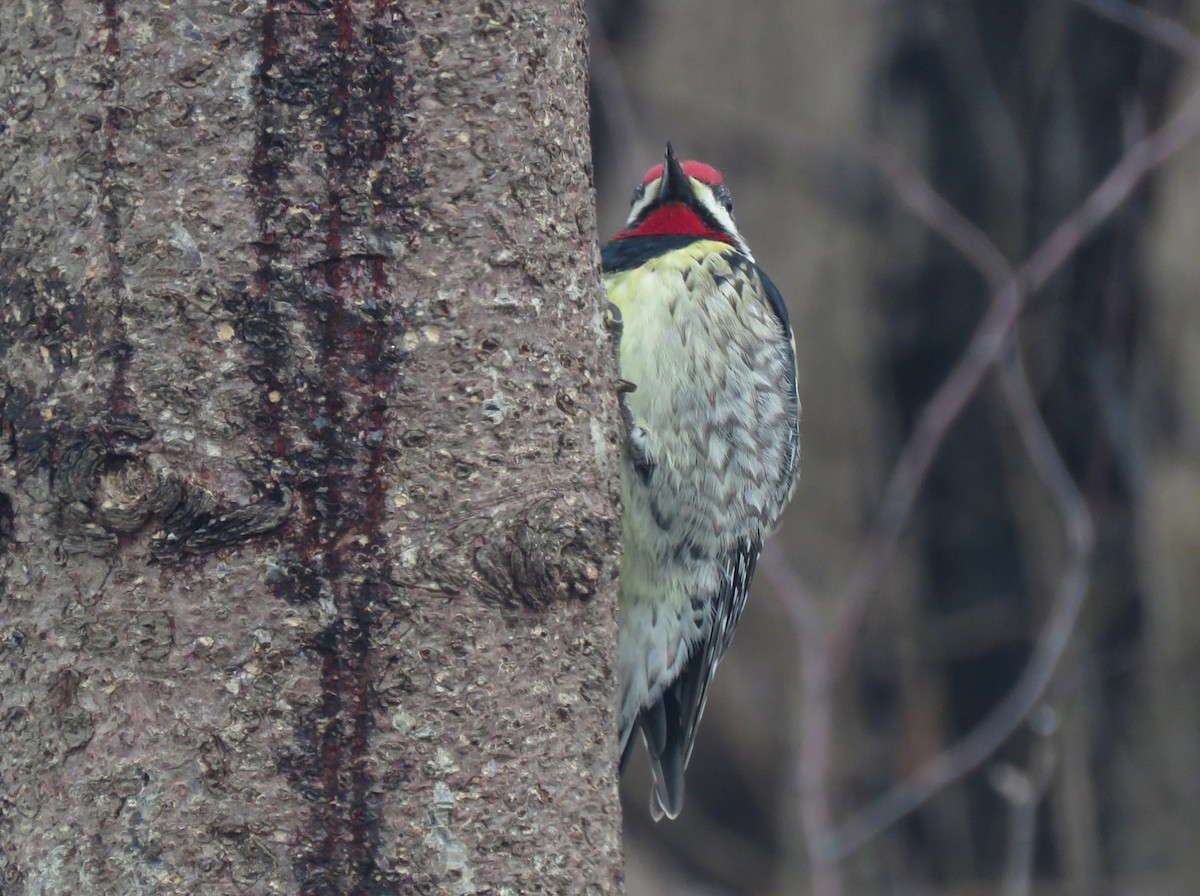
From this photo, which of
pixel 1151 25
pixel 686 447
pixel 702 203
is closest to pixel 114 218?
pixel 686 447

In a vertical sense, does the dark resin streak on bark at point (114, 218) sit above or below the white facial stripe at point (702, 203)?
below

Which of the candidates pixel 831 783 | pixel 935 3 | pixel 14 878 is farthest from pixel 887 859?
pixel 14 878

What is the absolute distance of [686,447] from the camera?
2.52 meters

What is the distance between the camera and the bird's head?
9.72ft

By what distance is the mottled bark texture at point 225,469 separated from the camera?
1.24 meters

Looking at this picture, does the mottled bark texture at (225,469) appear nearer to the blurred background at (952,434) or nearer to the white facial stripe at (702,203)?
the white facial stripe at (702,203)

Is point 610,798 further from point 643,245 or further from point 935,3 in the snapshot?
point 935,3

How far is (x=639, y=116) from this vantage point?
4980 millimetres

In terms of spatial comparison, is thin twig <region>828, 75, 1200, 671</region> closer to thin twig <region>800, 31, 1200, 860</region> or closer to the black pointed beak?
thin twig <region>800, 31, 1200, 860</region>

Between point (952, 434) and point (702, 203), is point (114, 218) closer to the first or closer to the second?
point (702, 203)

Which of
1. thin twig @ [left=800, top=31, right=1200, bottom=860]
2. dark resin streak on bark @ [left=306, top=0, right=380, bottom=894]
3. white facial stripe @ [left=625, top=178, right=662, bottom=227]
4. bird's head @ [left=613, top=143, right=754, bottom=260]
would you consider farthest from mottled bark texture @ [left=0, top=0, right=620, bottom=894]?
thin twig @ [left=800, top=31, right=1200, bottom=860]

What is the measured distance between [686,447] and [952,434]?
2631 millimetres

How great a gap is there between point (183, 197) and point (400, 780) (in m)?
0.53

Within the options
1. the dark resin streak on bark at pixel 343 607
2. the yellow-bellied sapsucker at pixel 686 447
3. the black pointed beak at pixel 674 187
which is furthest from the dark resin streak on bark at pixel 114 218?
the black pointed beak at pixel 674 187
